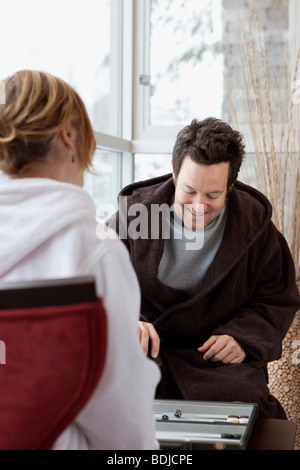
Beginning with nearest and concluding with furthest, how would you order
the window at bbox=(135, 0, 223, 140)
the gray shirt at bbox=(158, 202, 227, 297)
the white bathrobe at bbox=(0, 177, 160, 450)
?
the white bathrobe at bbox=(0, 177, 160, 450)
the gray shirt at bbox=(158, 202, 227, 297)
the window at bbox=(135, 0, 223, 140)

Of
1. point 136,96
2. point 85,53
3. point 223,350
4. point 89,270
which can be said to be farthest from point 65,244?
point 136,96

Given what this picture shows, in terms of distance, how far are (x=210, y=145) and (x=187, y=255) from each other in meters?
0.37

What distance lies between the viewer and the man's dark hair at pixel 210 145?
2.03 m

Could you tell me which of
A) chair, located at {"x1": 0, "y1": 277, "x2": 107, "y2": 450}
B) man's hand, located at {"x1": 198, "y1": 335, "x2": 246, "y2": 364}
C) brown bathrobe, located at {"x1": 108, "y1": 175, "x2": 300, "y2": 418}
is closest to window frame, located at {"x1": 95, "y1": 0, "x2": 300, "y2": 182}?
brown bathrobe, located at {"x1": 108, "y1": 175, "x2": 300, "y2": 418}

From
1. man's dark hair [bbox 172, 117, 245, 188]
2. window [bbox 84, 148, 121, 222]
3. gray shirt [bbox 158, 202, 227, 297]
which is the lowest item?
gray shirt [bbox 158, 202, 227, 297]

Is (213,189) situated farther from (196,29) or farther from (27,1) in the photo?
(196,29)

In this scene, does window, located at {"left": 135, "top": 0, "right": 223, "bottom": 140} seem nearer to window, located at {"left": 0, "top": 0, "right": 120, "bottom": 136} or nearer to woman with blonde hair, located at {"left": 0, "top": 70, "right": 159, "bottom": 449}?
window, located at {"left": 0, "top": 0, "right": 120, "bottom": 136}

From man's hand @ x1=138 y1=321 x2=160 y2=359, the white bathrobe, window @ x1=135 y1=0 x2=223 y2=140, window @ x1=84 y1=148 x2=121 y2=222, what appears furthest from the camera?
window @ x1=135 y1=0 x2=223 y2=140

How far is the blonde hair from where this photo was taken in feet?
3.57

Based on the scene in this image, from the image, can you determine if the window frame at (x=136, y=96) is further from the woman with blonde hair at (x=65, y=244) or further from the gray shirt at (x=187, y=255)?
the woman with blonde hair at (x=65, y=244)

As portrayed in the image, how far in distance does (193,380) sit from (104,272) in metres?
1.04

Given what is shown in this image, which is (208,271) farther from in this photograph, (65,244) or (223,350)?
(65,244)

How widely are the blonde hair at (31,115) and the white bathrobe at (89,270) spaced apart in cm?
5

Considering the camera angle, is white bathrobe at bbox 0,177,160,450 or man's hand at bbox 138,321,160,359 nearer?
white bathrobe at bbox 0,177,160,450
